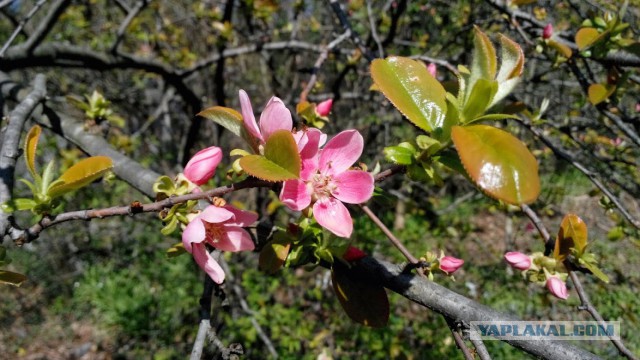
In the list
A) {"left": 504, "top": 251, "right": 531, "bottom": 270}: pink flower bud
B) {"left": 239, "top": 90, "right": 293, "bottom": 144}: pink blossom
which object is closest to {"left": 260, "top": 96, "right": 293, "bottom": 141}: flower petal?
{"left": 239, "top": 90, "right": 293, "bottom": 144}: pink blossom

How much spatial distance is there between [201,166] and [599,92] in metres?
1.42

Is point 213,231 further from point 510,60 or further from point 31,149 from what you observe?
point 510,60

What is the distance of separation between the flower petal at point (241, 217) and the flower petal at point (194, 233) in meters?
0.08

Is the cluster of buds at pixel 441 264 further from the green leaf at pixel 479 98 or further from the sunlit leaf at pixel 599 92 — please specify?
the sunlit leaf at pixel 599 92

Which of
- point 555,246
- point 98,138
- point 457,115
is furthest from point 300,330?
point 457,115

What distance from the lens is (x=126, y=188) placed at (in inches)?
174

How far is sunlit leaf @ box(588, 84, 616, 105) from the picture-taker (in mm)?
1465

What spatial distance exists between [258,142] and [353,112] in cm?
374

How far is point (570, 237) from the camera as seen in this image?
1.05 meters

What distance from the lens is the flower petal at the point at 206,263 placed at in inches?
31.6

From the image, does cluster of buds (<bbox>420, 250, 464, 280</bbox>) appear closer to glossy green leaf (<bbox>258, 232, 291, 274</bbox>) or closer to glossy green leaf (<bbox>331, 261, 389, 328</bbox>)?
glossy green leaf (<bbox>331, 261, 389, 328</bbox>)

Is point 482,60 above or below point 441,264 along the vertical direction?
above

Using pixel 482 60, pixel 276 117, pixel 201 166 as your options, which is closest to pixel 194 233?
pixel 201 166

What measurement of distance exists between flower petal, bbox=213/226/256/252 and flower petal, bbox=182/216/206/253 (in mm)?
87
